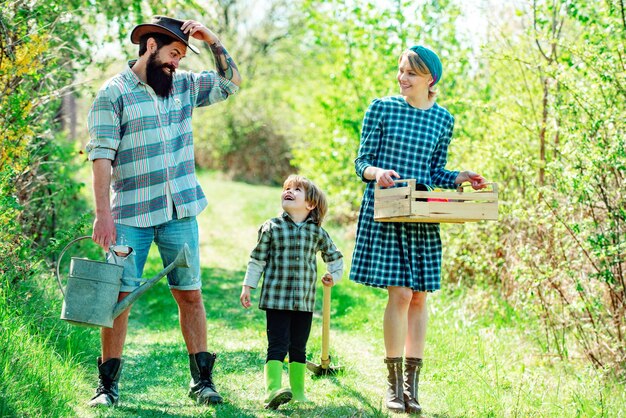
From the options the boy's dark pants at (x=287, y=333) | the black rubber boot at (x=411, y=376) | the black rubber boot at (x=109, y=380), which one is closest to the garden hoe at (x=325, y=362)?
the boy's dark pants at (x=287, y=333)

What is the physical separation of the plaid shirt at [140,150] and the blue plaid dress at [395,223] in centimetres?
89

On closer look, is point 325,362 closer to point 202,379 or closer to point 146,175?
point 202,379

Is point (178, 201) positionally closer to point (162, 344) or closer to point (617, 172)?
point (162, 344)

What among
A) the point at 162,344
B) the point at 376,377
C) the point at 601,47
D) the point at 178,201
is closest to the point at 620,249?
the point at 601,47

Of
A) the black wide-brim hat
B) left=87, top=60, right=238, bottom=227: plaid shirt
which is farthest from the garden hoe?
the black wide-brim hat

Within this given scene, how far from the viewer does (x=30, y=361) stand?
4230mm

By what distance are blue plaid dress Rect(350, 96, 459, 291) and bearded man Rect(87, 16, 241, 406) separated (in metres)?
0.86

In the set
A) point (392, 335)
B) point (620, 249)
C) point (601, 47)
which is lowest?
point (392, 335)

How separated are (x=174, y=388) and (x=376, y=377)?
4.09ft

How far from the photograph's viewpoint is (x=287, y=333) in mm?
4320

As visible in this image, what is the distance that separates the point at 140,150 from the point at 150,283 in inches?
26.1

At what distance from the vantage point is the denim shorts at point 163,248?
4098 millimetres

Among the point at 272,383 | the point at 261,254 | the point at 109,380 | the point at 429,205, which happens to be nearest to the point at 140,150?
the point at 261,254

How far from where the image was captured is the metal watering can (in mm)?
3846
